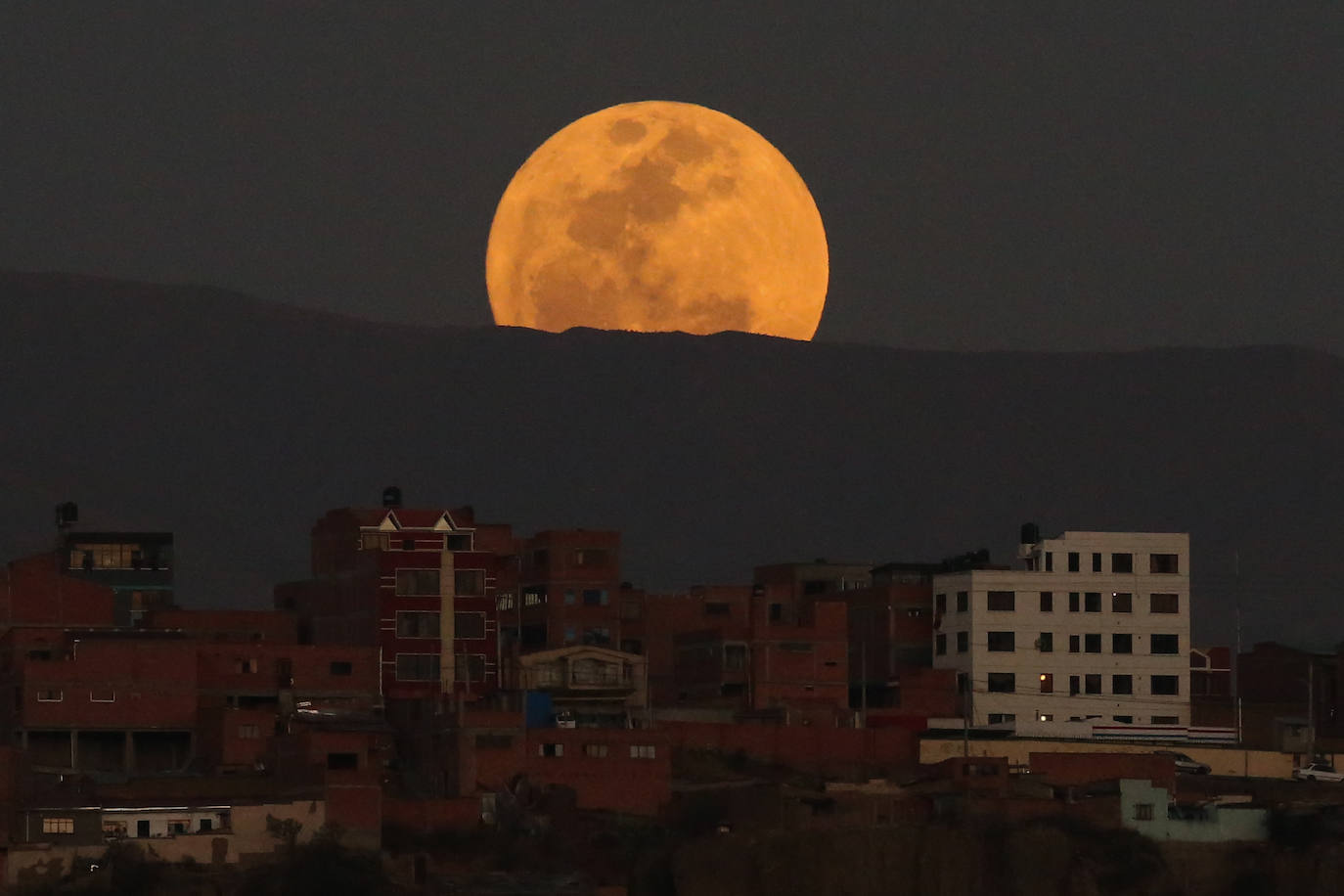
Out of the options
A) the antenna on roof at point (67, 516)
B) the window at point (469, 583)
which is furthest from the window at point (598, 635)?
the antenna on roof at point (67, 516)

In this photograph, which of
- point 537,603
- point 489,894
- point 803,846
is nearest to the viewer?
point 489,894

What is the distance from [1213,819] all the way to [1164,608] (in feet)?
74.4

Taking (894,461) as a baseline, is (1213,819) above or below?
below

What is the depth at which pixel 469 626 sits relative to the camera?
291 ft

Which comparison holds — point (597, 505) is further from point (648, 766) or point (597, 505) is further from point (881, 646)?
point (648, 766)

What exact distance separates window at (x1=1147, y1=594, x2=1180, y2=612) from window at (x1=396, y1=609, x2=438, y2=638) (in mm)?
21653

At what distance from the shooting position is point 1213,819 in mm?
76000

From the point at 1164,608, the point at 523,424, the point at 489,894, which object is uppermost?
the point at 523,424

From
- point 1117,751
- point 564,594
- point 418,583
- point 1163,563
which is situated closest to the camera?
point 1117,751

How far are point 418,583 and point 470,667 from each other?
2.54m

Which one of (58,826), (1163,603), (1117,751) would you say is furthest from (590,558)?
(58,826)

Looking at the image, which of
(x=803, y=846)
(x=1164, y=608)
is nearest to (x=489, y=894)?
(x=803, y=846)

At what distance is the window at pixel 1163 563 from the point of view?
9869 cm

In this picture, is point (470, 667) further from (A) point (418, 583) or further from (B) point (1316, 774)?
(B) point (1316, 774)
